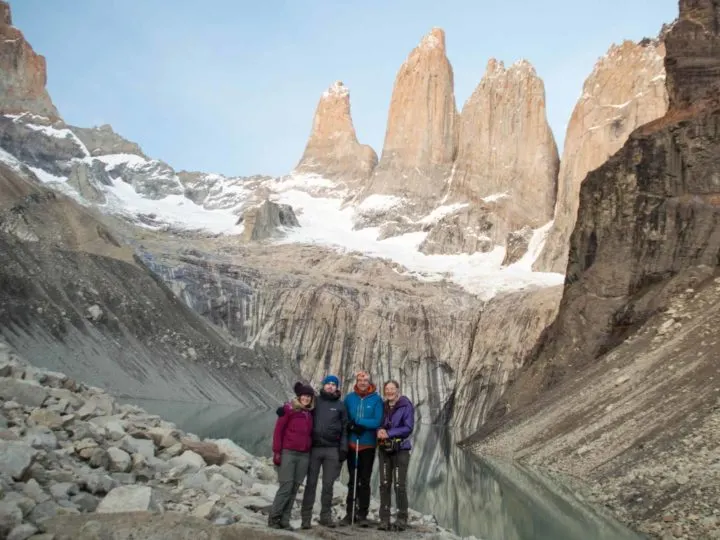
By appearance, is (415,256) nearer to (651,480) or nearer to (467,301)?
(467,301)

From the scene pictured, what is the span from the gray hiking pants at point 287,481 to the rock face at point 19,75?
442ft

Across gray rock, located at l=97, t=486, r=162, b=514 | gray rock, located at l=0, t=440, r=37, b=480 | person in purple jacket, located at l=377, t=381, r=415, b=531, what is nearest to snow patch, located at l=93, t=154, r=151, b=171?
person in purple jacket, located at l=377, t=381, r=415, b=531

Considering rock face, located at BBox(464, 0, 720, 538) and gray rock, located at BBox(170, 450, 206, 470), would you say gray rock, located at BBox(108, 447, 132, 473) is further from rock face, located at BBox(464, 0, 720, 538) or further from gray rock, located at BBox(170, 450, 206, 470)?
rock face, located at BBox(464, 0, 720, 538)

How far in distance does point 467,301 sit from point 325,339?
54.4ft

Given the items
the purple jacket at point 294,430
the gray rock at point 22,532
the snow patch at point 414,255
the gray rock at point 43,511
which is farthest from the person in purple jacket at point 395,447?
the snow patch at point 414,255

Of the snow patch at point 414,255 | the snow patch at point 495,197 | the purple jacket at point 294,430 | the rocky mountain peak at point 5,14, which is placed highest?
the rocky mountain peak at point 5,14

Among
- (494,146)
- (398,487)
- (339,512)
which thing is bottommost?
(339,512)

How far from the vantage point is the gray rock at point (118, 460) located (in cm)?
1010

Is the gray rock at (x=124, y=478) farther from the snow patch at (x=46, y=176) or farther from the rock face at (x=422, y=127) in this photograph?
the snow patch at (x=46, y=176)

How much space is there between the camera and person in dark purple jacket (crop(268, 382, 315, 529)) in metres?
9.12

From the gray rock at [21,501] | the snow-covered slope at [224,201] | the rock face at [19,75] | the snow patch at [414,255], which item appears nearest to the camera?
the gray rock at [21,501]

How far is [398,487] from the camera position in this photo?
10.4m

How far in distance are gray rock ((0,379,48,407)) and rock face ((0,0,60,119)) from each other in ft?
426

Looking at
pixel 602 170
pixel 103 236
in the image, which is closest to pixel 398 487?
pixel 602 170
